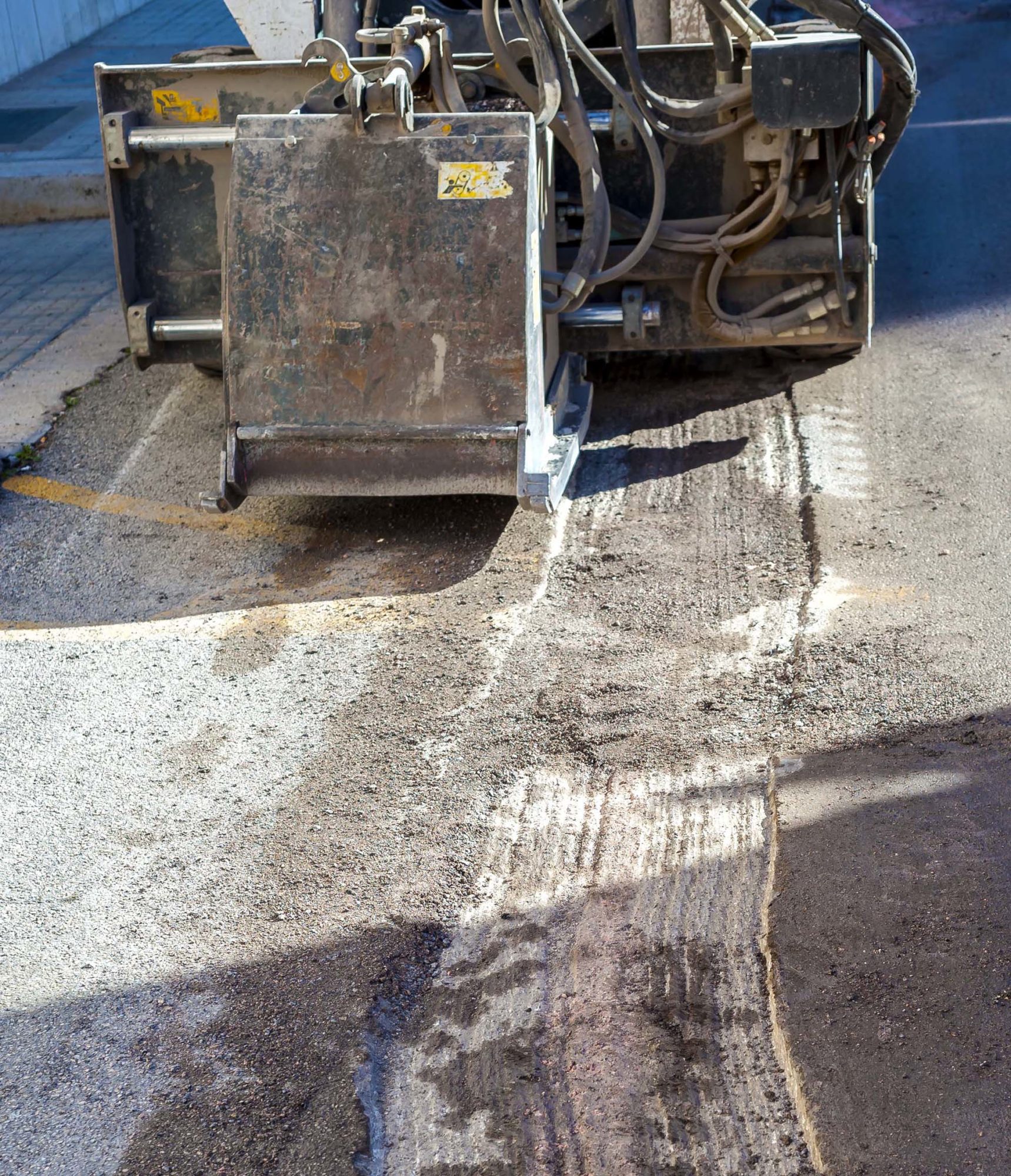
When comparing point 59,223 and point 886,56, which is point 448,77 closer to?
point 886,56

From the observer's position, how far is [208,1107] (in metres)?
2.78

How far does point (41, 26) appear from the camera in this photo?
46.1 ft

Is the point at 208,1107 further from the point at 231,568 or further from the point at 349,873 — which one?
the point at 231,568

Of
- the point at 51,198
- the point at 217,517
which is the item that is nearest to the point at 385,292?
the point at 217,517

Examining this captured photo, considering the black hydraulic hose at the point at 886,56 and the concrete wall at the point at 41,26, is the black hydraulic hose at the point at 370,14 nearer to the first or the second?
the black hydraulic hose at the point at 886,56

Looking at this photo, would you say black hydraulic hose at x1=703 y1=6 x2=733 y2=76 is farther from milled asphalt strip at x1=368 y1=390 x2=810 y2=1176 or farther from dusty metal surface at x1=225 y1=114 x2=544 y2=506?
milled asphalt strip at x1=368 y1=390 x2=810 y2=1176

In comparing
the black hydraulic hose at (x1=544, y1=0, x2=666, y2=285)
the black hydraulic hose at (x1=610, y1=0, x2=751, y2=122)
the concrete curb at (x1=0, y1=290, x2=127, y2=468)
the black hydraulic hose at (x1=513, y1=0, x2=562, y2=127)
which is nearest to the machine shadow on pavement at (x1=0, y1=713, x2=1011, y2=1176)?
the black hydraulic hose at (x1=544, y1=0, x2=666, y2=285)

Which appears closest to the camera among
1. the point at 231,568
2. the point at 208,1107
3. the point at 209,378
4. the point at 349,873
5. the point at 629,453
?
the point at 208,1107

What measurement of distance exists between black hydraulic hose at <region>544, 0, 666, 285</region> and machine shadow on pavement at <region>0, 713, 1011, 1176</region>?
2722mm

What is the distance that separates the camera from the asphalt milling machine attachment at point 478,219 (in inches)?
180

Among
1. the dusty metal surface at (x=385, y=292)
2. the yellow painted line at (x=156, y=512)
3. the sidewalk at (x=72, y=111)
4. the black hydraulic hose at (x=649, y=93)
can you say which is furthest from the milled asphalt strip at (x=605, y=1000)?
the sidewalk at (x=72, y=111)

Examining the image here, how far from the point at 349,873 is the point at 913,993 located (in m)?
1.41

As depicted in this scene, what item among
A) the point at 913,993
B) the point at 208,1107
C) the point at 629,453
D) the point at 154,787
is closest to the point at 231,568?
the point at 154,787

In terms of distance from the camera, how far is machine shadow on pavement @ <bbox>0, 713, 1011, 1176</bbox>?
8.73 ft
